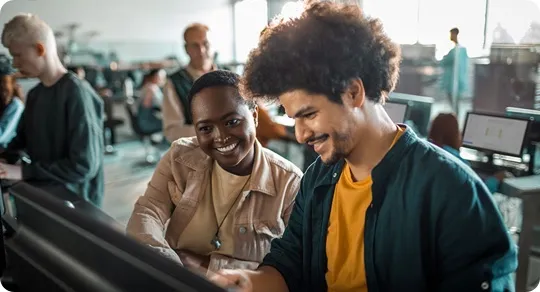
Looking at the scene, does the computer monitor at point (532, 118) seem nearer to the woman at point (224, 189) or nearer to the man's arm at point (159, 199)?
the woman at point (224, 189)

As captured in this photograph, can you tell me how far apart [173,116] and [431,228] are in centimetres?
113

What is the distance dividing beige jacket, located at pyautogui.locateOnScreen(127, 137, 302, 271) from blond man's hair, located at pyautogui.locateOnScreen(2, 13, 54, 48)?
0.70 m

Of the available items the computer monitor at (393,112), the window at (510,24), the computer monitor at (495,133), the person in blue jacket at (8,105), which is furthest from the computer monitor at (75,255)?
the window at (510,24)

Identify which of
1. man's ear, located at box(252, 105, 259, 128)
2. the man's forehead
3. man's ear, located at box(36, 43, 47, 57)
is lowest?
man's ear, located at box(252, 105, 259, 128)

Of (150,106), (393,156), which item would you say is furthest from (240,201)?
(150,106)

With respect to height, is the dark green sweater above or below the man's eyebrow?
below

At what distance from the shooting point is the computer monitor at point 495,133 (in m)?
2.77

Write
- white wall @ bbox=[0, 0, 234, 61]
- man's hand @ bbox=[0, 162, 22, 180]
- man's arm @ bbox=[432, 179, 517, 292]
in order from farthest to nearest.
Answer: white wall @ bbox=[0, 0, 234, 61] < man's hand @ bbox=[0, 162, 22, 180] < man's arm @ bbox=[432, 179, 517, 292]

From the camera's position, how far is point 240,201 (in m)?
1.06

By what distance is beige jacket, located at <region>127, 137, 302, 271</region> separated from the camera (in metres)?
1.04

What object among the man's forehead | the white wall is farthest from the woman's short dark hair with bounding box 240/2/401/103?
the white wall

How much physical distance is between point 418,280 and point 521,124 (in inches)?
93.0

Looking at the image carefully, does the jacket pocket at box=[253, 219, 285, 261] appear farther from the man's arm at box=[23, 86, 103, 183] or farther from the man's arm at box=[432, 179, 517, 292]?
the man's arm at box=[23, 86, 103, 183]

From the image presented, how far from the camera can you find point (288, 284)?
924 millimetres
